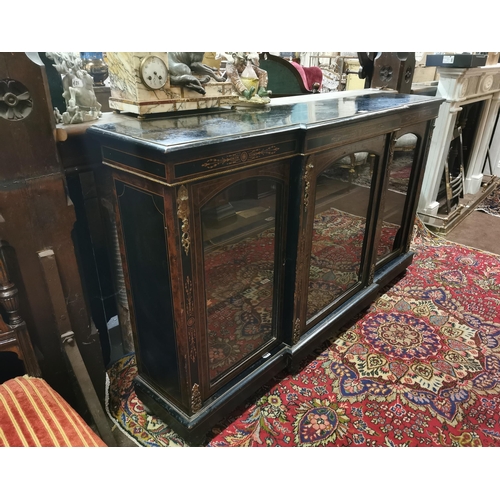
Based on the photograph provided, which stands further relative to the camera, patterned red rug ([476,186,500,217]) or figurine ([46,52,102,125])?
patterned red rug ([476,186,500,217])

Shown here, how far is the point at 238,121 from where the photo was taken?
1.44m

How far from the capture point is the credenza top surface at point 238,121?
115 cm

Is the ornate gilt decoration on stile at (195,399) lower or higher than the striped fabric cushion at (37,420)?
lower

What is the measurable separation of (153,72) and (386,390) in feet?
5.42

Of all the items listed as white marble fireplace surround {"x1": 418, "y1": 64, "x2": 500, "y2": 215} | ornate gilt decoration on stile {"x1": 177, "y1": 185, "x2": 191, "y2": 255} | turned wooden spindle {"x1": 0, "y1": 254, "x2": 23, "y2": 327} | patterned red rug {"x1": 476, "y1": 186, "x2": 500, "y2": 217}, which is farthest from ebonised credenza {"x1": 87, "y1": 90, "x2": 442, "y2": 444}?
patterned red rug {"x1": 476, "y1": 186, "x2": 500, "y2": 217}

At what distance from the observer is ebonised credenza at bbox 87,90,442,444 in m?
1.18

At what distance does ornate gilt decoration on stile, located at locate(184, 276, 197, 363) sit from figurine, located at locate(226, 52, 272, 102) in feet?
3.02

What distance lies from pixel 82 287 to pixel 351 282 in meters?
1.40

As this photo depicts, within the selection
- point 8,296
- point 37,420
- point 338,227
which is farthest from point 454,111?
point 37,420

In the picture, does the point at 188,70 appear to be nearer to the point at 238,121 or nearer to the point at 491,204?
the point at 238,121

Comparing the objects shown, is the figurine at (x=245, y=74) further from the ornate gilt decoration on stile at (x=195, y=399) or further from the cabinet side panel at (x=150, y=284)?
the ornate gilt decoration on stile at (x=195, y=399)

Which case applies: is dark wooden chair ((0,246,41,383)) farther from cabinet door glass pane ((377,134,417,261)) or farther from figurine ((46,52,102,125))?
cabinet door glass pane ((377,134,417,261))

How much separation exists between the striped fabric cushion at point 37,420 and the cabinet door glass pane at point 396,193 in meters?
1.83

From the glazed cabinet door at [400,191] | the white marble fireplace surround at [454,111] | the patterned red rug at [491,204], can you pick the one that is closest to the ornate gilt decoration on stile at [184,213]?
the glazed cabinet door at [400,191]
